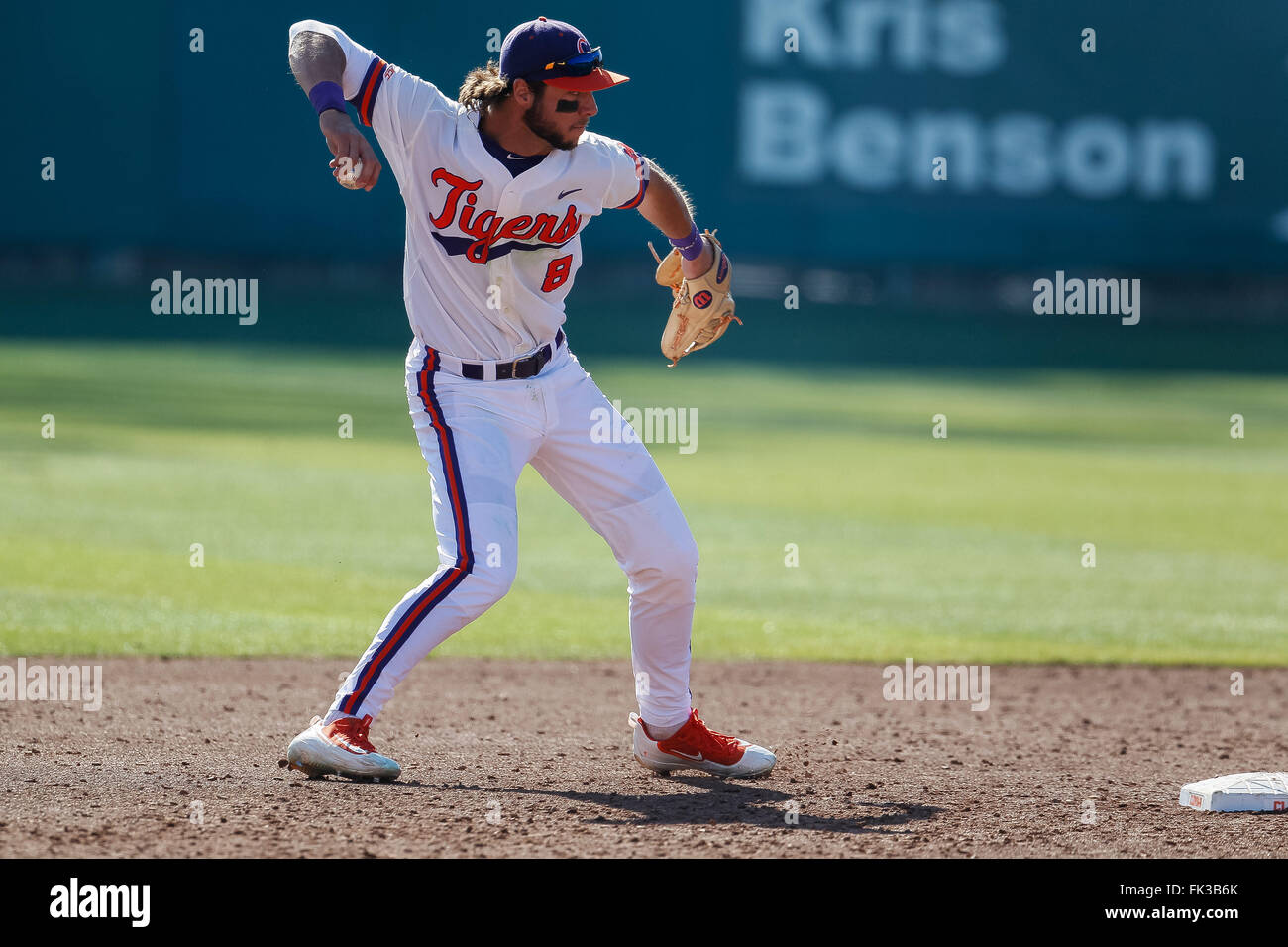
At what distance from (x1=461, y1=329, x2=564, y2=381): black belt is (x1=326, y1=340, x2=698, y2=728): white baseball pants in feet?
0.06

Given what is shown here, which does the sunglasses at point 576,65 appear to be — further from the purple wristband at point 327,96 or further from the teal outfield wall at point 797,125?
the teal outfield wall at point 797,125

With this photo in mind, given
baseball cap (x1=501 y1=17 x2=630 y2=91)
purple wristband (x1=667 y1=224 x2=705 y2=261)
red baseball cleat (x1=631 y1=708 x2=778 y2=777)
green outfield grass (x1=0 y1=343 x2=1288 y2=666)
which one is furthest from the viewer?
green outfield grass (x1=0 y1=343 x2=1288 y2=666)

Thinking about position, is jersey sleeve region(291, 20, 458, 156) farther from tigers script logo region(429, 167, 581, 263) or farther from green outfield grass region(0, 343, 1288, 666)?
green outfield grass region(0, 343, 1288, 666)

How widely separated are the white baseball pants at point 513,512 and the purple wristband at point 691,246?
0.55 metres

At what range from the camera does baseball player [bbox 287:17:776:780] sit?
4164 millimetres

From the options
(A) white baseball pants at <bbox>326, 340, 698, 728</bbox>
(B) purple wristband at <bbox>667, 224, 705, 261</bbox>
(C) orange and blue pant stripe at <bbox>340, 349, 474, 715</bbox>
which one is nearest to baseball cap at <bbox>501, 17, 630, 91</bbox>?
(B) purple wristband at <bbox>667, 224, 705, 261</bbox>

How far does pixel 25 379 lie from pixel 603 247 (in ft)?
31.2

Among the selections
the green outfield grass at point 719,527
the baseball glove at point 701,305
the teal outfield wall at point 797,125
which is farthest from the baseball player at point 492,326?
the teal outfield wall at point 797,125

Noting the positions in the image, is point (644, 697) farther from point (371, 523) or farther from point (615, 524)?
point (371, 523)

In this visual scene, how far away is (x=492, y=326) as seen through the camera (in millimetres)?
4316

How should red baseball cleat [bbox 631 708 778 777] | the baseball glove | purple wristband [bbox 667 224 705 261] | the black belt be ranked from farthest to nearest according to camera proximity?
1. the baseball glove
2. purple wristband [bbox 667 224 705 261]
3. red baseball cleat [bbox 631 708 778 777]
4. the black belt

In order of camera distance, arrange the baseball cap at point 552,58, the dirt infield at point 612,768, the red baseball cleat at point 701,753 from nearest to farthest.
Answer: the dirt infield at point 612,768, the baseball cap at point 552,58, the red baseball cleat at point 701,753

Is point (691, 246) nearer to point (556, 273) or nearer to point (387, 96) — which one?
point (556, 273)

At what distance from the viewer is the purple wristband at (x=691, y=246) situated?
477 cm
